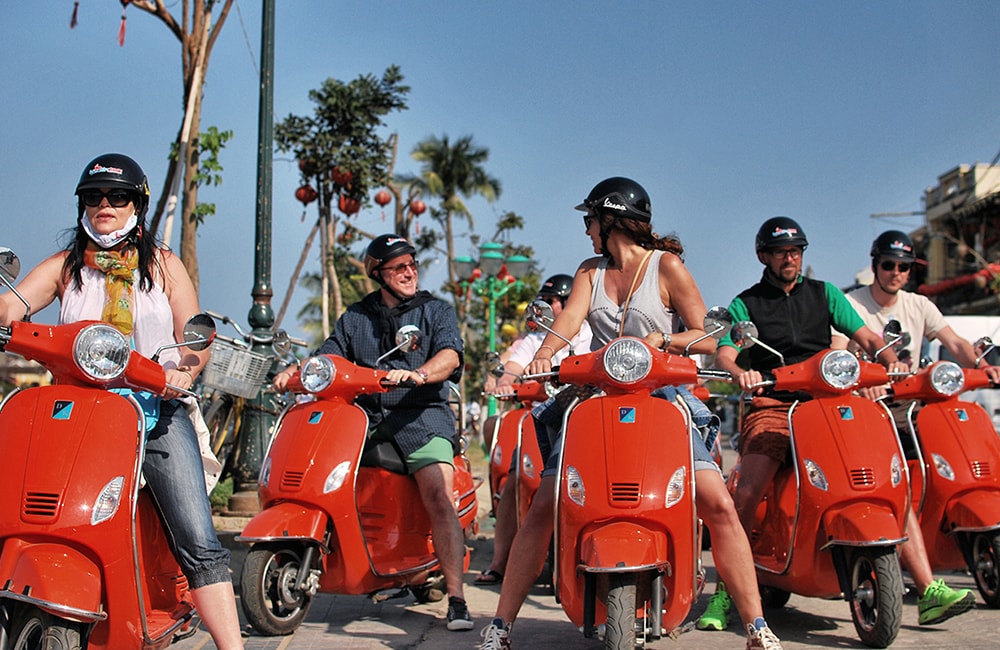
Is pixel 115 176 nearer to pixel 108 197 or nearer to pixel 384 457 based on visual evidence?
pixel 108 197

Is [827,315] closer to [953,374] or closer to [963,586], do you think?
[953,374]

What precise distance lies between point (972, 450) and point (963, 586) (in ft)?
4.97

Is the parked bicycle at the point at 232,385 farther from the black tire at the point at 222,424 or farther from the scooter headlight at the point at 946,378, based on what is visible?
the scooter headlight at the point at 946,378

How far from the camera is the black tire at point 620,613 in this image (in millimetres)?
3775

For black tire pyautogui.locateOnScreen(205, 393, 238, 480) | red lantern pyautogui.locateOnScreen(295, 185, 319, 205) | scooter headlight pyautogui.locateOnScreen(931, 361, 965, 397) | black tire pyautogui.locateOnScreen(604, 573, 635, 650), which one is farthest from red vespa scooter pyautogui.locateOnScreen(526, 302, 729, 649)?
→ red lantern pyautogui.locateOnScreen(295, 185, 319, 205)

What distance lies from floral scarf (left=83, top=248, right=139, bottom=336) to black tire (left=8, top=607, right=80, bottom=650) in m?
1.07

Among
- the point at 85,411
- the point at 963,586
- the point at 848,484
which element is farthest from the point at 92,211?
the point at 963,586

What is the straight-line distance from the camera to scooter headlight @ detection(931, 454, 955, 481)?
18.7ft

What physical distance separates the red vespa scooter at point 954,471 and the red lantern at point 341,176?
13.0 m

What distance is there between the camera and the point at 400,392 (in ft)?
19.3

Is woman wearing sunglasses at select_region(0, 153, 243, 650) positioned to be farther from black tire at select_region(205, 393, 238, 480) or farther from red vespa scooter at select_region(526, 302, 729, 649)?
black tire at select_region(205, 393, 238, 480)

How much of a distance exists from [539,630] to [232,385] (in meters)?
3.72

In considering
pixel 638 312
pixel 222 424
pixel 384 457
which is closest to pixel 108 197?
pixel 638 312

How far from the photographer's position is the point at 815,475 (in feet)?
16.5
